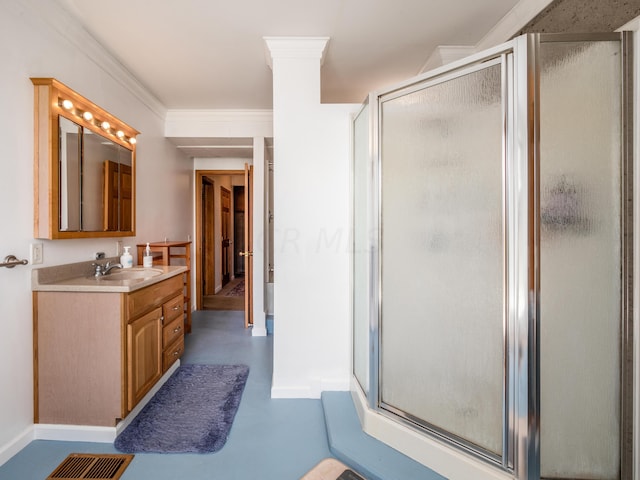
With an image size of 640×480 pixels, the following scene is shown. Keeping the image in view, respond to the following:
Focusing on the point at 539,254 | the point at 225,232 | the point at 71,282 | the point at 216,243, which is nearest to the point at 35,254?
the point at 71,282

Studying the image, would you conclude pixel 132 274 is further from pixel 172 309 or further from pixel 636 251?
pixel 636 251

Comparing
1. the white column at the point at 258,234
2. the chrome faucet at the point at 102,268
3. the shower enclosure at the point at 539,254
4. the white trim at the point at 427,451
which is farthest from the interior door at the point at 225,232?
the shower enclosure at the point at 539,254

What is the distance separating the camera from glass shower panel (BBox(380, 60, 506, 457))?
4.08ft

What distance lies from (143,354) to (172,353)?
519 millimetres

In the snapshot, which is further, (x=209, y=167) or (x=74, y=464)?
(x=209, y=167)

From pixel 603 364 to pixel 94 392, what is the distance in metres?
2.59

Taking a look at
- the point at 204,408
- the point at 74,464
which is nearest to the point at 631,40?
the point at 204,408

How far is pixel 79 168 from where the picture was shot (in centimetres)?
187

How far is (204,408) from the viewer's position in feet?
6.31

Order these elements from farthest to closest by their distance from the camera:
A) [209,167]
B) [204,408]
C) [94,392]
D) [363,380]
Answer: [209,167] → [204,408] → [363,380] → [94,392]

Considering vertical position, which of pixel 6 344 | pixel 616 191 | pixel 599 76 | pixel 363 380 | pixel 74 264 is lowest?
pixel 363 380

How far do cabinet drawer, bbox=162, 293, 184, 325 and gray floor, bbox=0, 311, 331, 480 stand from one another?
82cm

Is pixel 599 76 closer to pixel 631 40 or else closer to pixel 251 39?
pixel 631 40

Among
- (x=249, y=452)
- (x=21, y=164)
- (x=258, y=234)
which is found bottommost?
(x=249, y=452)
